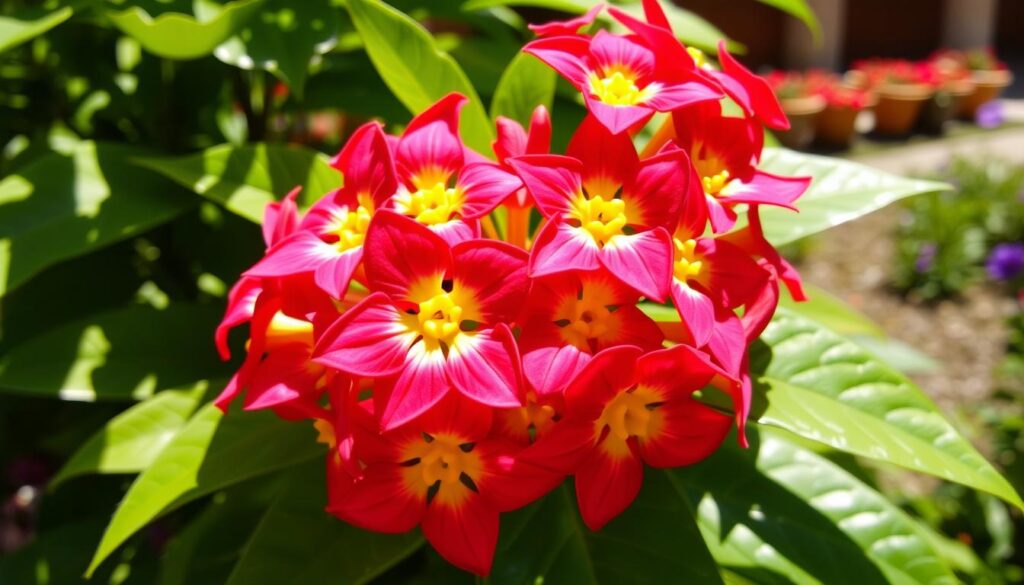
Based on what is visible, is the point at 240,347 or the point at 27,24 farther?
the point at 240,347

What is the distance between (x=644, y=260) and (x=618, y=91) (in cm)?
20

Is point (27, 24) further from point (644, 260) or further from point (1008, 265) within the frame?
point (1008, 265)

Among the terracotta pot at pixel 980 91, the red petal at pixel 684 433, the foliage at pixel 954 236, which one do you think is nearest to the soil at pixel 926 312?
the foliage at pixel 954 236

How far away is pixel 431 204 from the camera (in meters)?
0.80

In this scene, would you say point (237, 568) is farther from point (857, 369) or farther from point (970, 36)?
point (970, 36)

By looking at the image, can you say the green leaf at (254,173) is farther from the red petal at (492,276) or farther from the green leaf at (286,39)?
the red petal at (492,276)

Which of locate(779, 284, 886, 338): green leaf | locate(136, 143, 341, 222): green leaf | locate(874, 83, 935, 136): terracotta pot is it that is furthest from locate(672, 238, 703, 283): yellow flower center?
locate(874, 83, 935, 136): terracotta pot

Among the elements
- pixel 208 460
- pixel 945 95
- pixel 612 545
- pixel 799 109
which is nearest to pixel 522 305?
pixel 612 545

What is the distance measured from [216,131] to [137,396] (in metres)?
0.49

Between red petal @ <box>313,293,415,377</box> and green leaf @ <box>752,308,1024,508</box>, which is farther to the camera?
green leaf @ <box>752,308,1024,508</box>

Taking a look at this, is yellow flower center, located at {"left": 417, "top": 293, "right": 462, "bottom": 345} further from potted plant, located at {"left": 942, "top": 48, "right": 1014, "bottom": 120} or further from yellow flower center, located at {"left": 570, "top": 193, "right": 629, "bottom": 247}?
potted plant, located at {"left": 942, "top": 48, "right": 1014, "bottom": 120}

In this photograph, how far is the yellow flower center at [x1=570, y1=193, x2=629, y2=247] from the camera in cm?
73

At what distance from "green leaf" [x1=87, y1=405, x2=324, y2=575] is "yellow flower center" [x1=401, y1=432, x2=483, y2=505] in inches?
7.9

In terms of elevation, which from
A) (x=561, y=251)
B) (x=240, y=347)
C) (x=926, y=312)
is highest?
(x=561, y=251)
